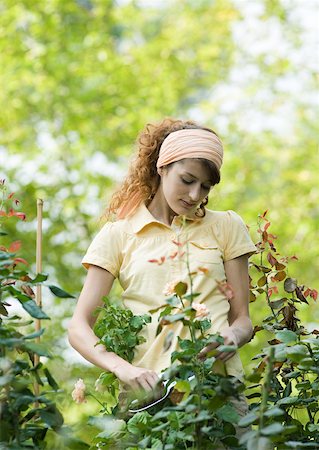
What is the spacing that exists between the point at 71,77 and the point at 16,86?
0.56 metres

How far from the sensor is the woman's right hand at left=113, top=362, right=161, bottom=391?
2211 millimetres

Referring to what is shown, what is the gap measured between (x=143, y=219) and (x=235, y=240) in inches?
10.6

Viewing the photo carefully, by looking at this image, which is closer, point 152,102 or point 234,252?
point 234,252

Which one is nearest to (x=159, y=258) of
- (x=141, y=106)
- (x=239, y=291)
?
(x=239, y=291)

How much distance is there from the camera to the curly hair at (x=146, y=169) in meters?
2.73

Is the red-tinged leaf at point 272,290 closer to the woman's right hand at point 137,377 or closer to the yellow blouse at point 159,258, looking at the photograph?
the yellow blouse at point 159,258

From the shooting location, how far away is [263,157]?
9.74 m

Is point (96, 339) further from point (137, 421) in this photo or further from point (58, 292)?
point (58, 292)

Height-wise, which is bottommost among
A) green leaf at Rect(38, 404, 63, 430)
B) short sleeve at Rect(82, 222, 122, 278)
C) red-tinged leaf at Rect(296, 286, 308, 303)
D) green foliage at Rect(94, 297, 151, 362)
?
green leaf at Rect(38, 404, 63, 430)

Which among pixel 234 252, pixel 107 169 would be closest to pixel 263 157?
pixel 107 169

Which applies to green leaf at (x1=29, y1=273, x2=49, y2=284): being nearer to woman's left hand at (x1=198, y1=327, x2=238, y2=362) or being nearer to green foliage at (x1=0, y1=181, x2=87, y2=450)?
green foliage at (x1=0, y1=181, x2=87, y2=450)

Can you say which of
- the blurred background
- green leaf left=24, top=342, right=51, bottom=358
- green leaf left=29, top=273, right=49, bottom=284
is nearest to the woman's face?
green leaf left=29, top=273, right=49, bottom=284

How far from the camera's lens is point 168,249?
256 centimetres

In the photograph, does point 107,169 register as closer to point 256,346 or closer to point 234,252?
point 256,346
